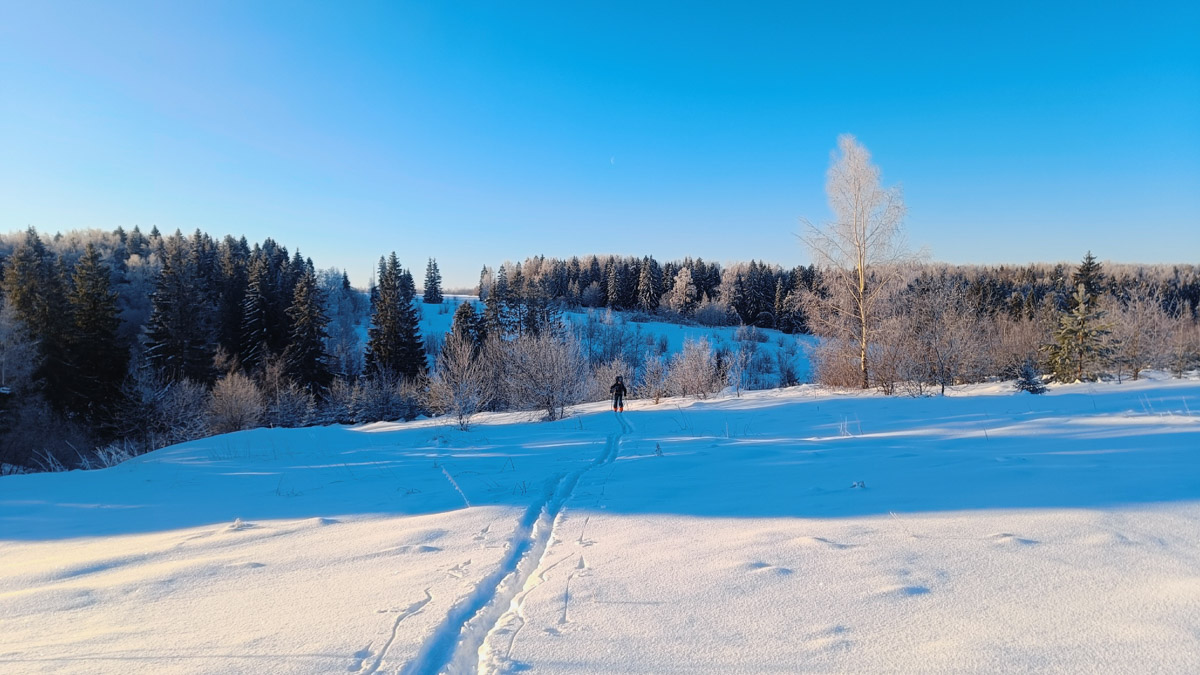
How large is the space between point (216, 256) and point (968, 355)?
230ft

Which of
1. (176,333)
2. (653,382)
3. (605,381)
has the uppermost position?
(176,333)

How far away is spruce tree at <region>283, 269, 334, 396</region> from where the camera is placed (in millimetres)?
36844

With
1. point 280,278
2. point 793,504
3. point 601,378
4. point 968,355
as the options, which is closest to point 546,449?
point 793,504

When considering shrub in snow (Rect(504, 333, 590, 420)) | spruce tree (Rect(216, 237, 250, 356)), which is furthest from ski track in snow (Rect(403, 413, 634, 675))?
spruce tree (Rect(216, 237, 250, 356))

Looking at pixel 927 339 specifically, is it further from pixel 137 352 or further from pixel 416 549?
pixel 137 352

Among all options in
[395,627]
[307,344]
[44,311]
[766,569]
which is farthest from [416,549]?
[44,311]

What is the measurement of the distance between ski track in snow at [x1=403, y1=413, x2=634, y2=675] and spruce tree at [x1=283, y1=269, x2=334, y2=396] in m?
38.1

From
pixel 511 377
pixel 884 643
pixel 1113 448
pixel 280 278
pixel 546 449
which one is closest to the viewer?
pixel 884 643

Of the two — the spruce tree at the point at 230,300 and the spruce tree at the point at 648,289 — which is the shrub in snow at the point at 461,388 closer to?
the spruce tree at the point at 230,300

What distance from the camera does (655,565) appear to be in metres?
3.05

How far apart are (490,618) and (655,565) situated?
100cm

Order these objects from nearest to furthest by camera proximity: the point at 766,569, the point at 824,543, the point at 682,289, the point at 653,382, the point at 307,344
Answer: the point at 766,569
the point at 824,543
the point at 653,382
the point at 307,344
the point at 682,289

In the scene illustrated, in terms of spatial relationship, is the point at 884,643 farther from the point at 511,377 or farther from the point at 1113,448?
the point at 511,377

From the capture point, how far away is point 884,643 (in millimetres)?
2031
